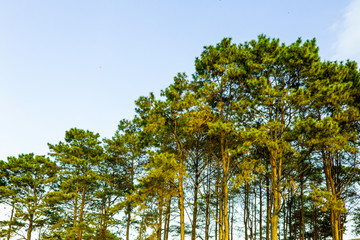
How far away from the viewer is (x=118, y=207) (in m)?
17.1

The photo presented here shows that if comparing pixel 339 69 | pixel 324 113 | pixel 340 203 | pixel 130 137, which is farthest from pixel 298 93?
pixel 130 137

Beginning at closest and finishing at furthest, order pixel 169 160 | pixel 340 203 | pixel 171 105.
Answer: pixel 340 203
pixel 169 160
pixel 171 105

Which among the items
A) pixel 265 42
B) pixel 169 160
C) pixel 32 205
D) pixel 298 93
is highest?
pixel 265 42

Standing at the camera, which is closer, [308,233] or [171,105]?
[171,105]

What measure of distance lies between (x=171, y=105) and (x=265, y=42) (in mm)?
5391

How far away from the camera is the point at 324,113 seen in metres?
13.0

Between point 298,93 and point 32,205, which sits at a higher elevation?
point 298,93

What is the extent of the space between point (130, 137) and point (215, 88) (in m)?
9.23

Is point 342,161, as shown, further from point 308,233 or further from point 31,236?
point 31,236

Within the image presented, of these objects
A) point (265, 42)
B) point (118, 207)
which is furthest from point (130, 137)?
point (265, 42)

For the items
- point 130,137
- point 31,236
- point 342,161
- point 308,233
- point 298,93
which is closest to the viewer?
point 298,93

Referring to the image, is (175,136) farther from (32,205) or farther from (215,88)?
(32,205)

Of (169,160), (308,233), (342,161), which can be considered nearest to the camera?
(169,160)

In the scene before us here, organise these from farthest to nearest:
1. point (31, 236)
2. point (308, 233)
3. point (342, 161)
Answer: point (308, 233)
point (31, 236)
point (342, 161)
